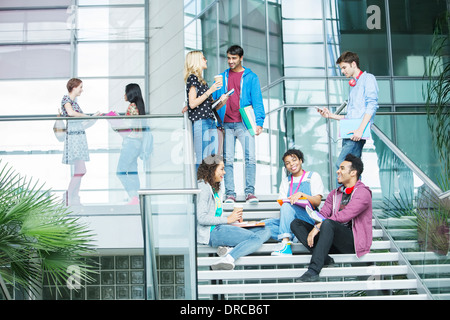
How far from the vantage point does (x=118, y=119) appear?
7.45m

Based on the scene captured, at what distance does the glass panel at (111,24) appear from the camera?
15695 millimetres

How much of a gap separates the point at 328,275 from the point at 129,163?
8.28 feet

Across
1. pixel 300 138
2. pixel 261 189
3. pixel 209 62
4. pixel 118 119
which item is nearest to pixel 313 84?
pixel 300 138

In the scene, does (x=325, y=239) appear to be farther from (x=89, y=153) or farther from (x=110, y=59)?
(x=110, y=59)

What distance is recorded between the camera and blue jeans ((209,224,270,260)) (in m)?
5.76

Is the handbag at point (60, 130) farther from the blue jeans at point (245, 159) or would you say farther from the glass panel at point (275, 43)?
the glass panel at point (275, 43)

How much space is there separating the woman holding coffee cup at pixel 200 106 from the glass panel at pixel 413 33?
5079 mm

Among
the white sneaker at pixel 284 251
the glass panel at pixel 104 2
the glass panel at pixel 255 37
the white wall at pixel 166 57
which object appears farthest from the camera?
the glass panel at pixel 104 2

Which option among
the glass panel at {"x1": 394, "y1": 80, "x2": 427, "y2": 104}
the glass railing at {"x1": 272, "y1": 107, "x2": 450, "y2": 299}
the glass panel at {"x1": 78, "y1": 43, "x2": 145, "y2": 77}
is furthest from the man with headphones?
the glass panel at {"x1": 78, "y1": 43, "x2": 145, "y2": 77}

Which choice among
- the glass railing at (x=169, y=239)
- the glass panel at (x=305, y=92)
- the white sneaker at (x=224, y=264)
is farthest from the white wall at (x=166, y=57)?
the glass railing at (x=169, y=239)

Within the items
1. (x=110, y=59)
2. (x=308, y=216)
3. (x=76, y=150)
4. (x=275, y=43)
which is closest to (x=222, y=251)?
(x=308, y=216)

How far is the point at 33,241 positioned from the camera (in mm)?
6219

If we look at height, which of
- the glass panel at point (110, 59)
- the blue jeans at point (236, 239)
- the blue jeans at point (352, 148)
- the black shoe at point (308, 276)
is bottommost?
the black shoe at point (308, 276)

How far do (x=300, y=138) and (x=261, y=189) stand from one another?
34.1 inches
